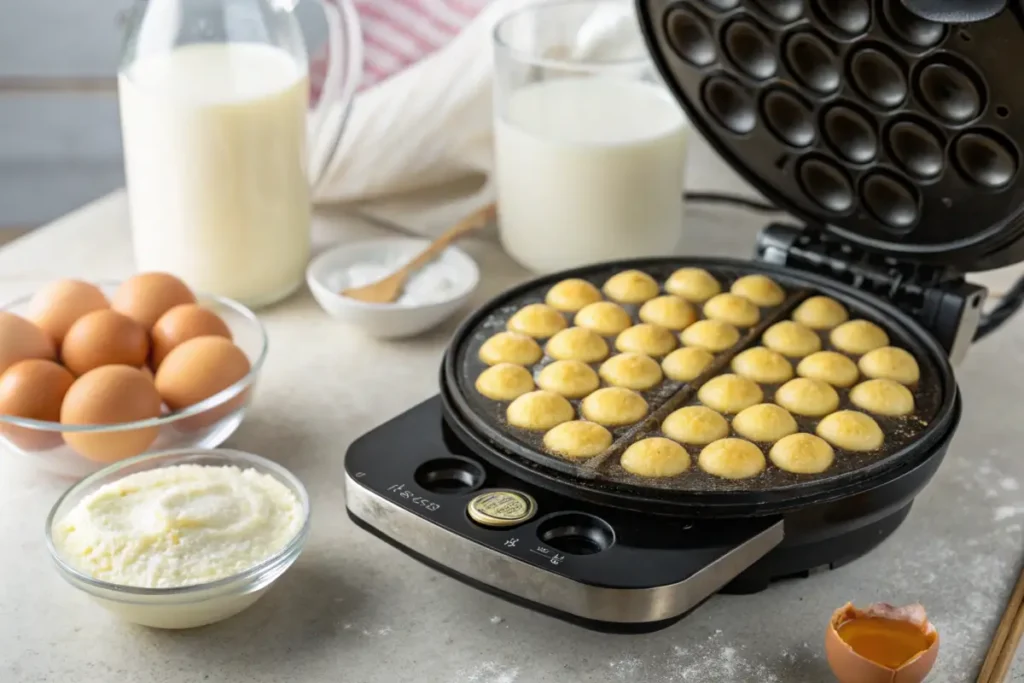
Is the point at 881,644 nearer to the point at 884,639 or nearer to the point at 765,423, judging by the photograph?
the point at 884,639

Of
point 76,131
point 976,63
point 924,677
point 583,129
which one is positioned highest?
point 976,63

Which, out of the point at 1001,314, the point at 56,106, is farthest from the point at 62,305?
the point at 56,106

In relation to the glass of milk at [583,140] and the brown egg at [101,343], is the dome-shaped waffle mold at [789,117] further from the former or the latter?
the brown egg at [101,343]

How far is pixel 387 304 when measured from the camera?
4.29ft

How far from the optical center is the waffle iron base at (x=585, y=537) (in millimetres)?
801

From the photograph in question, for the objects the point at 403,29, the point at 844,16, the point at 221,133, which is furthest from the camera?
the point at 403,29

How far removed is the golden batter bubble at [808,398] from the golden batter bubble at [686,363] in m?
0.07

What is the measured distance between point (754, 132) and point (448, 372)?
408 mm

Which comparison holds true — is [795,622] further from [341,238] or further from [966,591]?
[341,238]

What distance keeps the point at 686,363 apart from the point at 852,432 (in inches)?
6.7

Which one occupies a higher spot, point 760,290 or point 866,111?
point 866,111

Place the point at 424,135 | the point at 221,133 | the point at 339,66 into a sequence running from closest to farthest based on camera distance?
the point at 221,133 < the point at 339,66 < the point at 424,135

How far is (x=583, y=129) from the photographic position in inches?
54.6

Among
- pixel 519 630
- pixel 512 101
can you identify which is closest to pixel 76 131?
pixel 512 101
